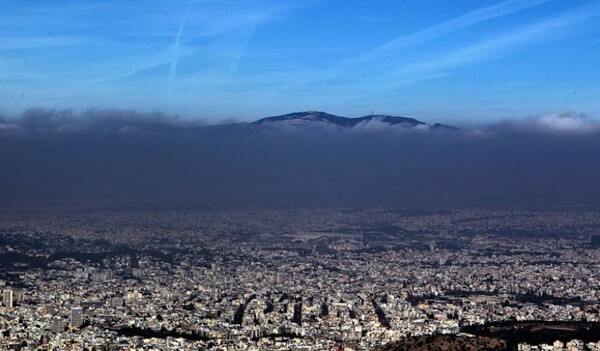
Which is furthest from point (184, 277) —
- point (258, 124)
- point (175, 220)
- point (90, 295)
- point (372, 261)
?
point (258, 124)

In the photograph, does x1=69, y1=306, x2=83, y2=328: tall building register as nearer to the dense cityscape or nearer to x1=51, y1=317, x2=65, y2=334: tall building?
the dense cityscape

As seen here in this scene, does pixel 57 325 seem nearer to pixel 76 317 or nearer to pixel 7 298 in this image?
pixel 76 317

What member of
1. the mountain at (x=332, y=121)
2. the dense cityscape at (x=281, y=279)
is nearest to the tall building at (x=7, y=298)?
the dense cityscape at (x=281, y=279)

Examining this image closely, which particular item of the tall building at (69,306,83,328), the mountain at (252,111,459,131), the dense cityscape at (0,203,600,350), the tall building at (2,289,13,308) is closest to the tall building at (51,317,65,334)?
the dense cityscape at (0,203,600,350)

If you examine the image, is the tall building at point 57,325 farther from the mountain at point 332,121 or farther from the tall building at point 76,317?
the mountain at point 332,121

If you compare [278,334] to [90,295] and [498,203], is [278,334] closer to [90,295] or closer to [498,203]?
[90,295]
